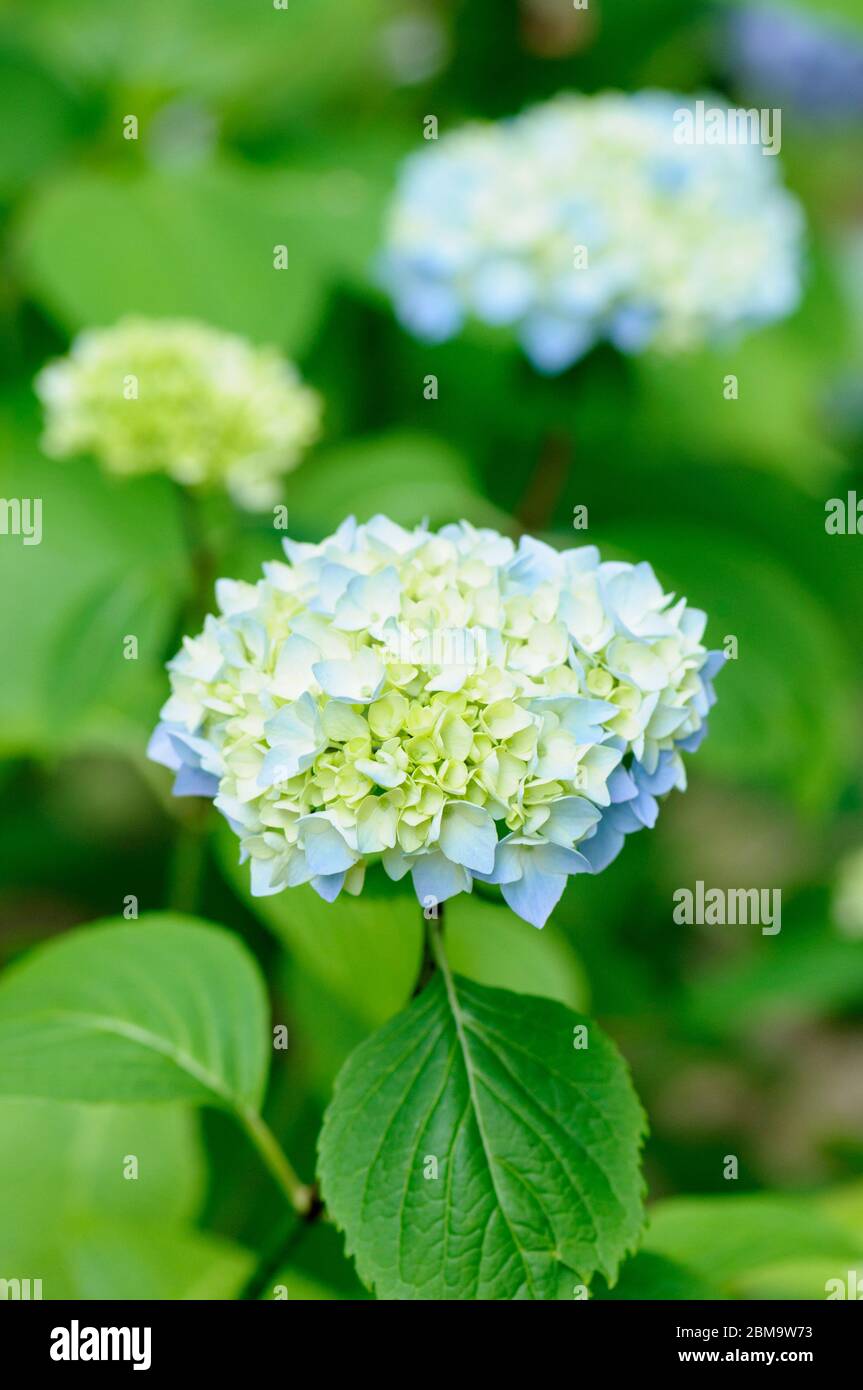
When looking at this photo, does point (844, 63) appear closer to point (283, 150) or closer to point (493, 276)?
point (283, 150)

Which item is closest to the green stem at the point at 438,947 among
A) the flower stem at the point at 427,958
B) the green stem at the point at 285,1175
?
the flower stem at the point at 427,958

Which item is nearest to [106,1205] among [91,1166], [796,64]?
[91,1166]

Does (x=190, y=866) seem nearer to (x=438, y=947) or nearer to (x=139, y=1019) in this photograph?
(x=139, y=1019)

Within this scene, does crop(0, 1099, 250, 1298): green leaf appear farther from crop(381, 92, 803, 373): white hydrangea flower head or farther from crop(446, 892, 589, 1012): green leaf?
crop(381, 92, 803, 373): white hydrangea flower head

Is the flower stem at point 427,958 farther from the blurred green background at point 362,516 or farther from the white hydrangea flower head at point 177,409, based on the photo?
the white hydrangea flower head at point 177,409

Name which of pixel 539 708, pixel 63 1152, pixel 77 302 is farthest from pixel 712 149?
pixel 63 1152

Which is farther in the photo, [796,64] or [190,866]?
[796,64]

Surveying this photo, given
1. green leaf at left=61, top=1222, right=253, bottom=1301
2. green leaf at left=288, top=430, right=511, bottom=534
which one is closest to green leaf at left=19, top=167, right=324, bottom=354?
green leaf at left=288, top=430, right=511, bottom=534
